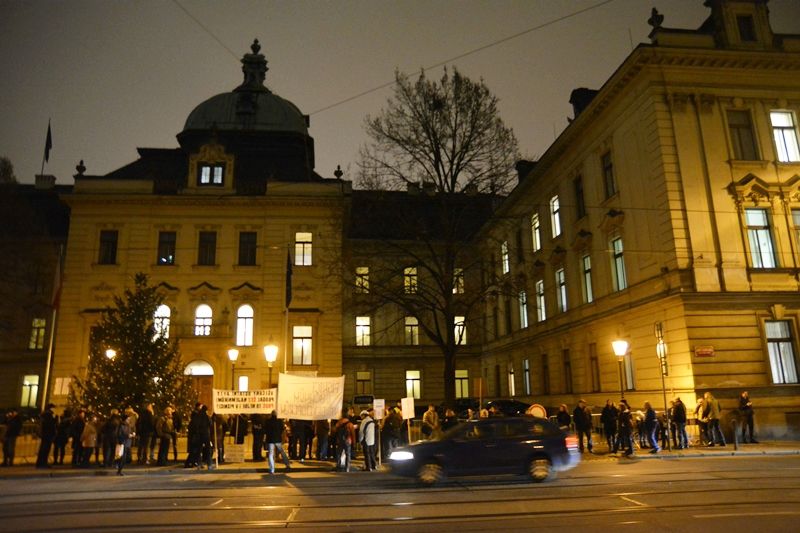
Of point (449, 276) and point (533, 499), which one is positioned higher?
point (449, 276)

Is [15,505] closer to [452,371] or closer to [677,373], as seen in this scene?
[452,371]

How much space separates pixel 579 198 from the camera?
106 ft

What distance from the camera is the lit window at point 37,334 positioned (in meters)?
40.8

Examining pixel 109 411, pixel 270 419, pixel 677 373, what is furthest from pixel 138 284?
pixel 677 373

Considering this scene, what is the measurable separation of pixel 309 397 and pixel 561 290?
2062cm

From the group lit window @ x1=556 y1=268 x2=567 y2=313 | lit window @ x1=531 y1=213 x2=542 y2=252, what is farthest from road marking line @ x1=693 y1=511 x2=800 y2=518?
lit window @ x1=531 y1=213 x2=542 y2=252

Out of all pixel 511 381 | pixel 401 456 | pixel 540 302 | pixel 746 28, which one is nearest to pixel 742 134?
pixel 746 28

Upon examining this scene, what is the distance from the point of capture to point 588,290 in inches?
1239

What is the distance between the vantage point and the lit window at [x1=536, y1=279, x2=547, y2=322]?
37.7m

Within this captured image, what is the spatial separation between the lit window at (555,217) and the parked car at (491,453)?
Result: 74.3 feet

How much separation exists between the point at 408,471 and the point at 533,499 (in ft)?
11.8

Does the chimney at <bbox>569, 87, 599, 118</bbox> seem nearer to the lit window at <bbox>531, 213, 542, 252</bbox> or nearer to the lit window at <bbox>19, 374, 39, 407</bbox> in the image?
the lit window at <bbox>531, 213, 542, 252</bbox>

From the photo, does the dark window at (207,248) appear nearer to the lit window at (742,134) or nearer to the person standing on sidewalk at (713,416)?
the person standing on sidewalk at (713,416)

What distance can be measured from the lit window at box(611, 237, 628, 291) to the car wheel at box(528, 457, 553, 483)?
15901 mm
